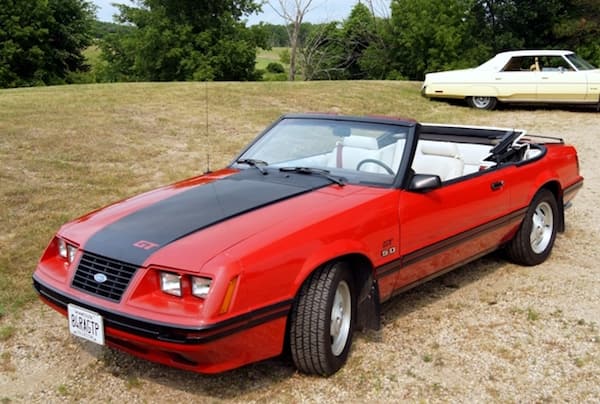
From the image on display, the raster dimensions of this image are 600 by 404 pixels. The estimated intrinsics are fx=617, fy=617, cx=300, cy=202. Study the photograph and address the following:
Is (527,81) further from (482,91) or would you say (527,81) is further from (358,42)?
(358,42)

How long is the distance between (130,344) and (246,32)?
3609 cm

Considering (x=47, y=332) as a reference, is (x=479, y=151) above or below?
above

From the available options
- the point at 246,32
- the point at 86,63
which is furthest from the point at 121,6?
the point at 246,32

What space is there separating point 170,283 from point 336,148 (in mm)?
1825

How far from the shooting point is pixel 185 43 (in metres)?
36.0

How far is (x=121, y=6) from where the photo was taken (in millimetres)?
38844

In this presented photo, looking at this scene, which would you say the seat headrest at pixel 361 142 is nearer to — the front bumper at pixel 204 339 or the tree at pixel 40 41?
the front bumper at pixel 204 339

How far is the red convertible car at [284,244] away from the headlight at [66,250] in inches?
0.5

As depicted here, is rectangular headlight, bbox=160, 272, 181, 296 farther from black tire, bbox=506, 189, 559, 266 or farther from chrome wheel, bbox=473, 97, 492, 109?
chrome wheel, bbox=473, 97, 492, 109

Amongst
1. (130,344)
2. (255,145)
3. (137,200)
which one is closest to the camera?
(130,344)

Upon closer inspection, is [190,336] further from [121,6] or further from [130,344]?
[121,6]

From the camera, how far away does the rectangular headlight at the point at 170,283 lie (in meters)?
2.96

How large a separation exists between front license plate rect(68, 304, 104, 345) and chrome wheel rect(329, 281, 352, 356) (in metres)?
1.23

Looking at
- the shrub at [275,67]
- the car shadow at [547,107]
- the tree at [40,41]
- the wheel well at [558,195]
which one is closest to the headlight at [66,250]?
the wheel well at [558,195]
